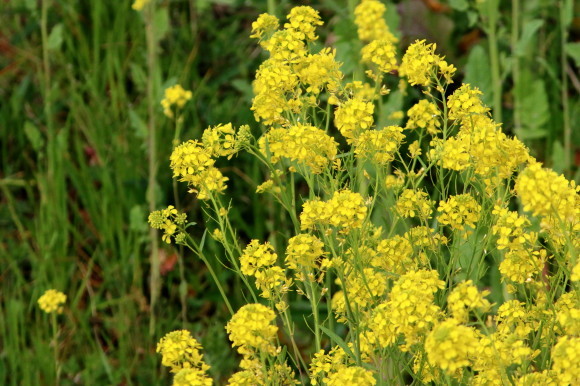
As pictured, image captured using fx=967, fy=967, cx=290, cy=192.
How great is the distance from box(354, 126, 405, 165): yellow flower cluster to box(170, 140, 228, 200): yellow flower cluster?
0.27 m

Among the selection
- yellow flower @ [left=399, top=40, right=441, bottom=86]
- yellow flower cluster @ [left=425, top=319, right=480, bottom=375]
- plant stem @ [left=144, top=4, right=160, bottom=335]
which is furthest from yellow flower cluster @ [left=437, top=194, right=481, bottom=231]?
plant stem @ [left=144, top=4, right=160, bottom=335]

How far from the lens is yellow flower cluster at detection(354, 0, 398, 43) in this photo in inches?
96.6

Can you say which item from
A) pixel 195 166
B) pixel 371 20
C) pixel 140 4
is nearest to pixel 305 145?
pixel 195 166

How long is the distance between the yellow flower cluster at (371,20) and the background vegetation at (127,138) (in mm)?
322

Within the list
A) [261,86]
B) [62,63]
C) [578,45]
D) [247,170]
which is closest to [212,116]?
[247,170]

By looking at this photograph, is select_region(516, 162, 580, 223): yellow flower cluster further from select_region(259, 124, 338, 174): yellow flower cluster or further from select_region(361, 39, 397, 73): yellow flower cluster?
select_region(361, 39, 397, 73): yellow flower cluster

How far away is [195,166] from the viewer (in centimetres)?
183

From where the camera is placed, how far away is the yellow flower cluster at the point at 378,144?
6.03 feet

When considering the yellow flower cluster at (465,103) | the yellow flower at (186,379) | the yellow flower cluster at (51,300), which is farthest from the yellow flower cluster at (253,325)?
the yellow flower cluster at (51,300)

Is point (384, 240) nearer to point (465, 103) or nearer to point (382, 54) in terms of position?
point (465, 103)

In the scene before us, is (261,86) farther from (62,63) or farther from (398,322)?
(62,63)

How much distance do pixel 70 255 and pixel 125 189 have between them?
0.93ft

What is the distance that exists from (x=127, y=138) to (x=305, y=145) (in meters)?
1.65

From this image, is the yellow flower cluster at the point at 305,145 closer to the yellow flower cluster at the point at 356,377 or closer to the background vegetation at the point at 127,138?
the yellow flower cluster at the point at 356,377
